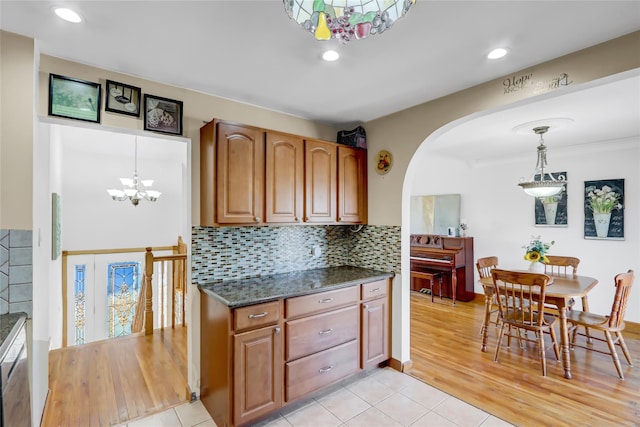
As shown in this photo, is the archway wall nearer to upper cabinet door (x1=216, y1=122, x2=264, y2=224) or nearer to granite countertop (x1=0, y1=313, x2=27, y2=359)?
upper cabinet door (x1=216, y1=122, x2=264, y2=224)

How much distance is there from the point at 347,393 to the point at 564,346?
6.86ft

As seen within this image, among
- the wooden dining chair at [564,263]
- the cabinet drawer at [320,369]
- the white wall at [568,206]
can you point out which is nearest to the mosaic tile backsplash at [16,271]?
the cabinet drawer at [320,369]

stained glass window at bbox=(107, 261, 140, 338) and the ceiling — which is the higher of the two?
the ceiling

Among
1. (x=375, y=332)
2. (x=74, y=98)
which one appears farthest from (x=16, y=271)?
(x=375, y=332)

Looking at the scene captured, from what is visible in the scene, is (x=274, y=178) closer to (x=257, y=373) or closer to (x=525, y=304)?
(x=257, y=373)

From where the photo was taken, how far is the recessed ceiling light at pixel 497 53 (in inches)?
70.6

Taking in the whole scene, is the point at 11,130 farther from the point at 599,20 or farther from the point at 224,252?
the point at 599,20

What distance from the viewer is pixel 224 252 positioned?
2.54 meters

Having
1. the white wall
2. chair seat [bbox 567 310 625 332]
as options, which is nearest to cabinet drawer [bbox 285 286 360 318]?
the white wall

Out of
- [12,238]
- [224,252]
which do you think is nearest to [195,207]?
[224,252]

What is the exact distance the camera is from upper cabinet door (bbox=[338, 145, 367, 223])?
9.66 feet

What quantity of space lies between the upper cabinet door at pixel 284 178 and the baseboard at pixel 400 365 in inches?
64.9

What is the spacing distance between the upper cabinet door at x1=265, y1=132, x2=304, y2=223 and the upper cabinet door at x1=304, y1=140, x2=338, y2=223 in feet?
0.23

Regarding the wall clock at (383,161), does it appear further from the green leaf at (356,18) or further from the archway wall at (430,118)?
the green leaf at (356,18)
